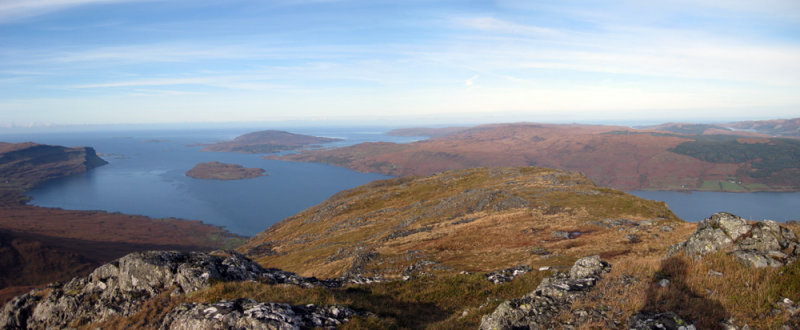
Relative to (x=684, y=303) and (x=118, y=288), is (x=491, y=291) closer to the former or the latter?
(x=684, y=303)

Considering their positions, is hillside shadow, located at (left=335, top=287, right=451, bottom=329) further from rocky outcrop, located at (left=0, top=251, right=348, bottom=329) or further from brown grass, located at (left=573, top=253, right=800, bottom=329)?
brown grass, located at (left=573, top=253, right=800, bottom=329)

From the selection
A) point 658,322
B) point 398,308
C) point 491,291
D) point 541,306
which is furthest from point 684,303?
point 398,308

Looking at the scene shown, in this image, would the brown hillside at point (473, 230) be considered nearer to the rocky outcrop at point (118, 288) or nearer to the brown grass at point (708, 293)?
the brown grass at point (708, 293)

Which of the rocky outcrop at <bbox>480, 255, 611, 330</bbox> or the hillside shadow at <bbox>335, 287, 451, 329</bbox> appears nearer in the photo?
the rocky outcrop at <bbox>480, 255, 611, 330</bbox>

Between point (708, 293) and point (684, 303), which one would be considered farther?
point (708, 293)

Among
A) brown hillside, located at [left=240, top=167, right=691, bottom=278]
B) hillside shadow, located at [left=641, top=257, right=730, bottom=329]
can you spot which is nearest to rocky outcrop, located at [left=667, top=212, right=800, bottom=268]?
hillside shadow, located at [left=641, top=257, right=730, bottom=329]

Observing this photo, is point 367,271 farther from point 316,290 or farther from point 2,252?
point 2,252
